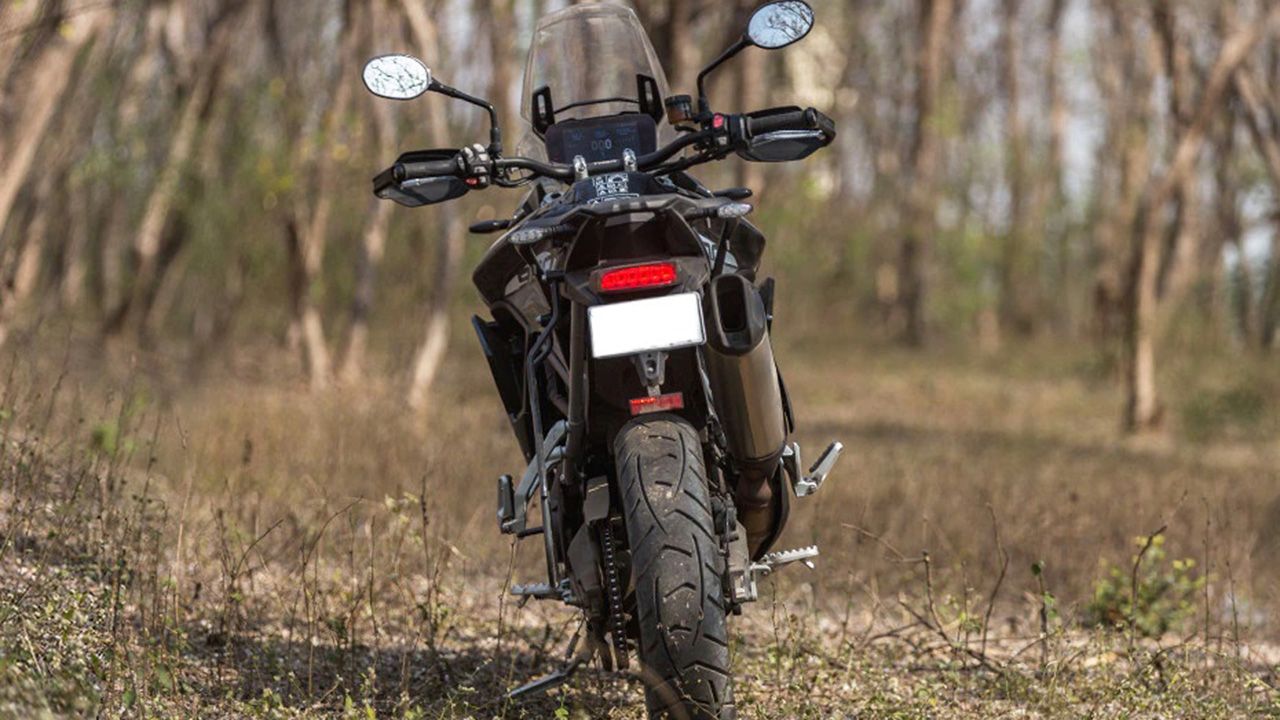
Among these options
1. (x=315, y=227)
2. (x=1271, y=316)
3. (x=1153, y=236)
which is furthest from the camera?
(x=1271, y=316)

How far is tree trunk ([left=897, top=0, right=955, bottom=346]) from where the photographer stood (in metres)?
30.2

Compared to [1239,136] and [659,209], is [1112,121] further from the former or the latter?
[659,209]

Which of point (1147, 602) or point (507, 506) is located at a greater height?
point (507, 506)

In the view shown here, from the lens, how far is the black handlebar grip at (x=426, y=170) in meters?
4.72

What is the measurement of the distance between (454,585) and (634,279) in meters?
2.95

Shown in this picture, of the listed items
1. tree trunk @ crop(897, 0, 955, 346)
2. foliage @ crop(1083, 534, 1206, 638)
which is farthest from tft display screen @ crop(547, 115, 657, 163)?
tree trunk @ crop(897, 0, 955, 346)

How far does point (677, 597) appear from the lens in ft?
13.3

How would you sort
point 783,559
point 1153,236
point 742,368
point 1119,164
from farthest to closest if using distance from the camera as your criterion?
point 1119,164
point 1153,236
point 783,559
point 742,368

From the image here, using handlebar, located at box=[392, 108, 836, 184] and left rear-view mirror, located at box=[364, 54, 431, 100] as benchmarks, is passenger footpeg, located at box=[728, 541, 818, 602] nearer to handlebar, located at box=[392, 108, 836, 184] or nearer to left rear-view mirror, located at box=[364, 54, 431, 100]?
handlebar, located at box=[392, 108, 836, 184]

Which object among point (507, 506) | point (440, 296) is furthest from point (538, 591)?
point (440, 296)

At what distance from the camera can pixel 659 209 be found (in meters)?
4.23

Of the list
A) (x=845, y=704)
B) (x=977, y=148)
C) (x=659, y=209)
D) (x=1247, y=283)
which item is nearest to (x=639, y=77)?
(x=659, y=209)

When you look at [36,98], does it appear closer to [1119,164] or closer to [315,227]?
[315,227]

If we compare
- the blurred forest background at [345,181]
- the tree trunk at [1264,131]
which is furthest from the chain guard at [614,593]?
the tree trunk at [1264,131]
